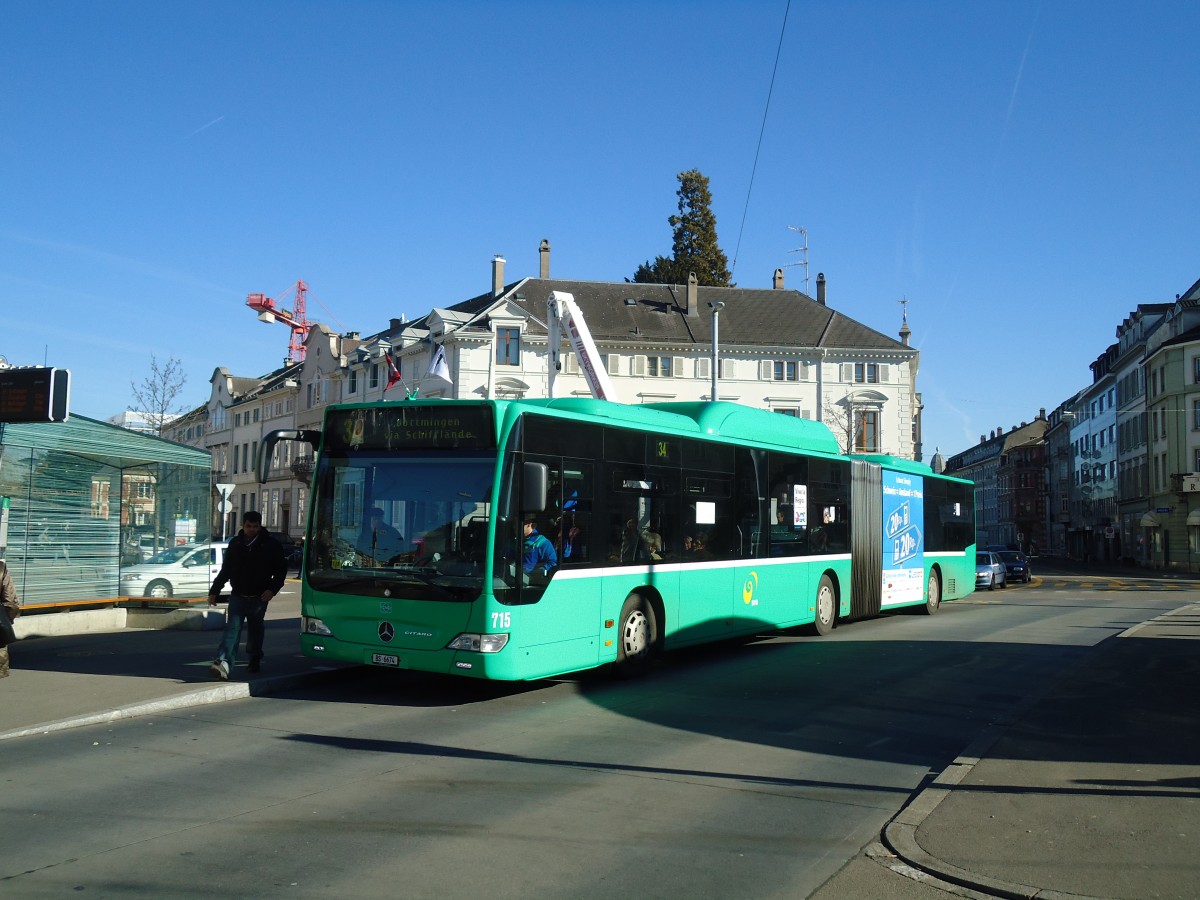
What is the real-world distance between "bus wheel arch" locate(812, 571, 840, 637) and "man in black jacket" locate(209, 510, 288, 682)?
9279 millimetres

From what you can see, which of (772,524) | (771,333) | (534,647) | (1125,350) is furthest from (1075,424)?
(534,647)

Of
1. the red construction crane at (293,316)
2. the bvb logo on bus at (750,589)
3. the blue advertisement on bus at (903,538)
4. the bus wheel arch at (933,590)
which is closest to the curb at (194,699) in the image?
the bvb logo on bus at (750,589)

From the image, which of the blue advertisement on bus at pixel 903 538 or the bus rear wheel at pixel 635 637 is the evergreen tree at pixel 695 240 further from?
the bus rear wheel at pixel 635 637

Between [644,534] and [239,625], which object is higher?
[644,534]

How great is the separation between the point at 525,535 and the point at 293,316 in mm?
130476

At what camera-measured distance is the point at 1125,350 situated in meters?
82.1

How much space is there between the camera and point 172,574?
21297mm

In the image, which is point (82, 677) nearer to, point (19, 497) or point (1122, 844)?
point (19, 497)

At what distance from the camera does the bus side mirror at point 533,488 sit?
10.8 m

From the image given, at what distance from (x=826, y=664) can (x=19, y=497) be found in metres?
11.9

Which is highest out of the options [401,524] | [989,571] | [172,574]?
[401,524]

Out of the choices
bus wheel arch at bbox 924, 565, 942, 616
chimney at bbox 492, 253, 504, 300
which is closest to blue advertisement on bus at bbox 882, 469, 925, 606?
bus wheel arch at bbox 924, 565, 942, 616

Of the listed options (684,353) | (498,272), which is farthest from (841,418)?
(498,272)

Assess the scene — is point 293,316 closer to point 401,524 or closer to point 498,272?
point 498,272
